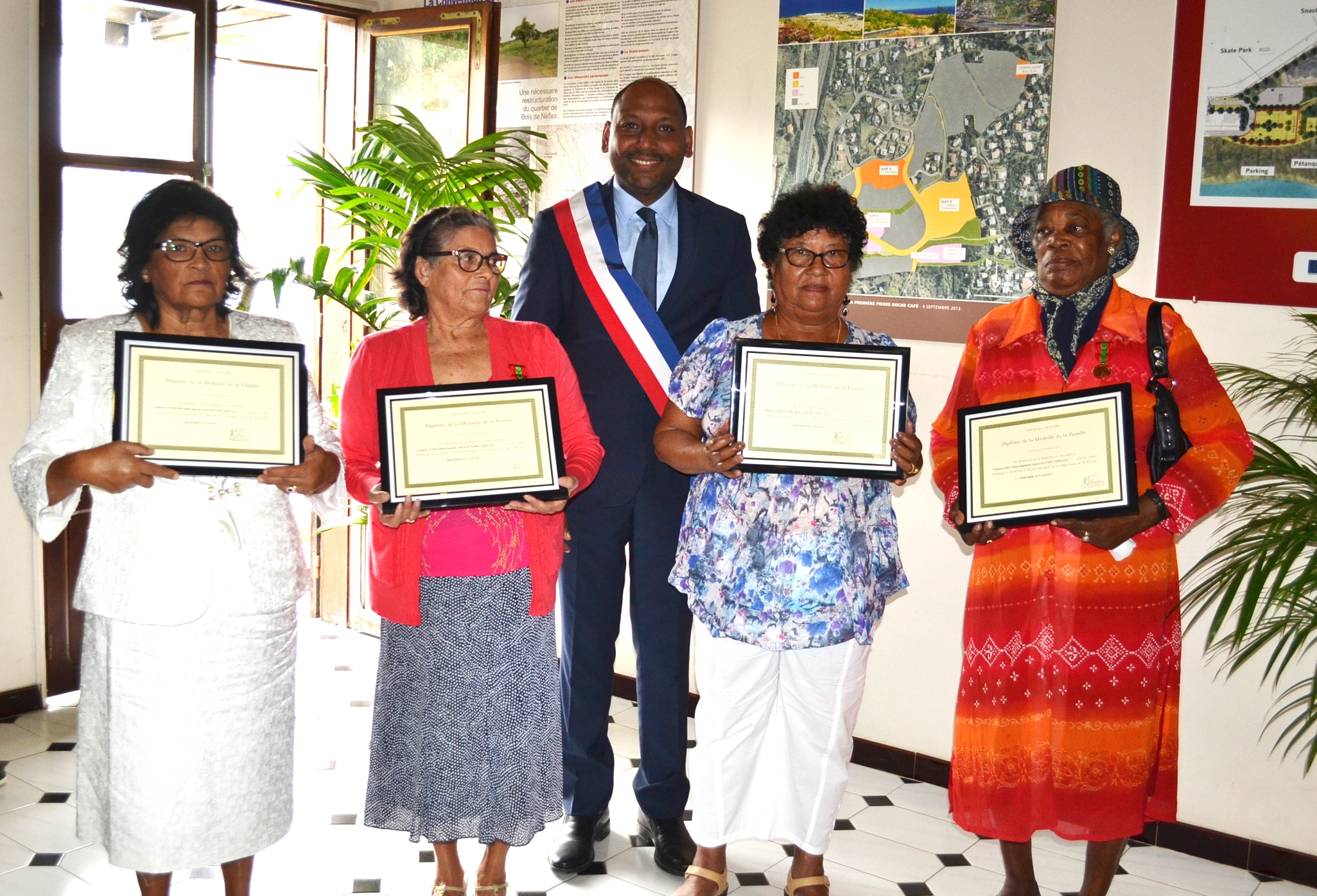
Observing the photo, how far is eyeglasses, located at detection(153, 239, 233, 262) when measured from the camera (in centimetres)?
216

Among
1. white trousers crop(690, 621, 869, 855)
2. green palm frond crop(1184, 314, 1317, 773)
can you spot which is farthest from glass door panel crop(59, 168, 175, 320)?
green palm frond crop(1184, 314, 1317, 773)

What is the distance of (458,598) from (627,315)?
892mm

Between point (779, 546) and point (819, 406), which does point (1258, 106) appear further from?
point (779, 546)

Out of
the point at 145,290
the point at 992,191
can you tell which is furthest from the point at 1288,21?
the point at 145,290

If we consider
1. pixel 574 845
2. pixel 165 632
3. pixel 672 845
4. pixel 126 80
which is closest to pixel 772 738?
pixel 672 845

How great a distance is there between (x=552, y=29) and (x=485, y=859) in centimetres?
331

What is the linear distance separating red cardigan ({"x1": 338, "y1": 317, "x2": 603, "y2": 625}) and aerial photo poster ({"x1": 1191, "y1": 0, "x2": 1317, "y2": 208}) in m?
1.96

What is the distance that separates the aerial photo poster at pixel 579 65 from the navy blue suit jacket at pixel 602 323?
1.39 metres

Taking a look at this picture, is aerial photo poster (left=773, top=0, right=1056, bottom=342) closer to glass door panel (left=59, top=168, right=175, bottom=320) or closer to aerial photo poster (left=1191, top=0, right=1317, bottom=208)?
aerial photo poster (left=1191, top=0, right=1317, bottom=208)

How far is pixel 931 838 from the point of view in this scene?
3.41m

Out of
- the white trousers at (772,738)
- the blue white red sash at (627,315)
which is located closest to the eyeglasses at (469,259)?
the blue white red sash at (627,315)

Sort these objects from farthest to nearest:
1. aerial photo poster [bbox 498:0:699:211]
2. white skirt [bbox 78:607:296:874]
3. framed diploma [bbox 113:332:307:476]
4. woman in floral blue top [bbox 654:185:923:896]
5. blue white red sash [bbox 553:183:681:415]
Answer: aerial photo poster [bbox 498:0:699:211] < blue white red sash [bbox 553:183:681:415] < woman in floral blue top [bbox 654:185:923:896] < white skirt [bbox 78:607:296:874] < framed diploma [bbox 113:332:307:476]

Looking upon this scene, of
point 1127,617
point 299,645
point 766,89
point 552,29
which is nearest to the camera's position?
point 1127,617

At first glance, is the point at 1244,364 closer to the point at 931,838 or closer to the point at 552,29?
the point at 931,838
